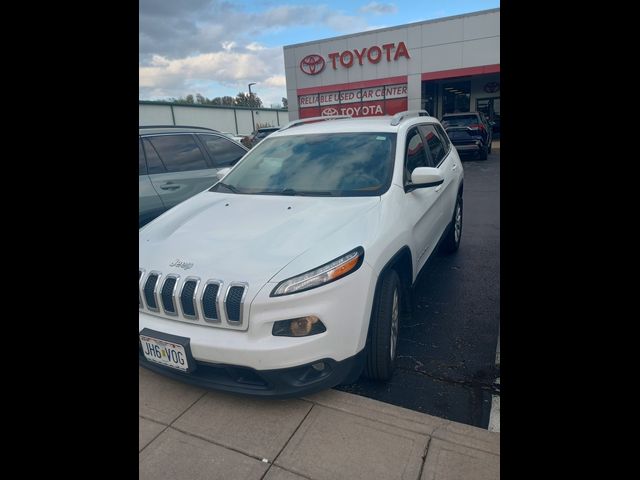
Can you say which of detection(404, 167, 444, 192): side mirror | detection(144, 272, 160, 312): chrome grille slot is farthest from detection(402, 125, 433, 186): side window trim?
detection(144, 272, 160, 312): chrome grille slot

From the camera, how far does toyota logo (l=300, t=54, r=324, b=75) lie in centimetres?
2125

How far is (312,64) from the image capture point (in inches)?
845

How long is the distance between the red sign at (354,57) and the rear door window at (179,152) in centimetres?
1674

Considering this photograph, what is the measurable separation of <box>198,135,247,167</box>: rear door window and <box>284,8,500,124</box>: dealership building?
14958 millimetres

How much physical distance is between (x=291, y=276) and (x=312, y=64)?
844 inches

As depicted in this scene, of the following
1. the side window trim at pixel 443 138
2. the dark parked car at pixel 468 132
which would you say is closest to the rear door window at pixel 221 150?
the side window trim at pixel 443 138

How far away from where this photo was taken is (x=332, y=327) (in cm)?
220

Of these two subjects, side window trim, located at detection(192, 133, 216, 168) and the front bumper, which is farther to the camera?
side window trim, located at detection(192, 133, 216, 168)

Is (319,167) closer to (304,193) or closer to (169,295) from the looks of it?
(304,193)

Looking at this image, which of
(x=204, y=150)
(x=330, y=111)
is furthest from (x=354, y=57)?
(x=204, y=150)

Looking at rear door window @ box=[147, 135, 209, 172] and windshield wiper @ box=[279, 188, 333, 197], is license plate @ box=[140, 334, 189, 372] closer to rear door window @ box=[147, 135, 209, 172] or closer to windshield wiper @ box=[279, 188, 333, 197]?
windshield wiper @ box=[279, 188, 333, 197]
